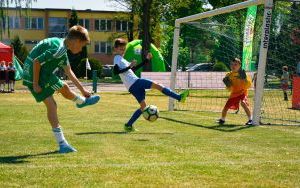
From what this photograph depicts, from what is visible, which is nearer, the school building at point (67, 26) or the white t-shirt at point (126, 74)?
the white t-shirt at point (126, 74)

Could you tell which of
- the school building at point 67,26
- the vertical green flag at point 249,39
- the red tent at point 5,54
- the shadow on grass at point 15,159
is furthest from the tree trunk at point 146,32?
the school building at point 67,26

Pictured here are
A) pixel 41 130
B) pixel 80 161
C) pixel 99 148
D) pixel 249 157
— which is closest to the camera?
pixel 80 161

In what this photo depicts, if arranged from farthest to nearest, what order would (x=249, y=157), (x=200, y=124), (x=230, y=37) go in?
(x=230, y=37) → (x=200, y=124) → (x=249, y=157)

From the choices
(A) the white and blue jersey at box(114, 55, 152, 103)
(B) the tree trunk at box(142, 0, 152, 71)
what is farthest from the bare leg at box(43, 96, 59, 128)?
(B) the tree trunk at box(142, 0, 152, 71)

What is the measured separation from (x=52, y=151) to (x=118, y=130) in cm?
309

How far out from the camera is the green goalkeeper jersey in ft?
24.2

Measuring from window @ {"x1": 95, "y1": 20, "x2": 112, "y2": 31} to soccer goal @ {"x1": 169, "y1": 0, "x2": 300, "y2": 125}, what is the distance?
2117 inches

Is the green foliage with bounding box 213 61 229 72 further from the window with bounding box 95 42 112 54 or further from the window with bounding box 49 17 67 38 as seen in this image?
the window with bounding box 95 42 112 54

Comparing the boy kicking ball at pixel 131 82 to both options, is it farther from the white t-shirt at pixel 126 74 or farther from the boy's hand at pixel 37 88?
the boy's hand at pixel 37 88

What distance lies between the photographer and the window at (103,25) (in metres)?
80.8

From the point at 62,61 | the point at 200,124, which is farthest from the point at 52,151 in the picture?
the point at 200,124

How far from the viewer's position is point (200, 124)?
11875mm

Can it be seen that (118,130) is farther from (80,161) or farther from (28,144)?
(80,161)

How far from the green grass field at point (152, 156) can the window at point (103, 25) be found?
7007 centimetres
